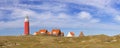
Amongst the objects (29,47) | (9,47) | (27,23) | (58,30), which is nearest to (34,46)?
(29,47)

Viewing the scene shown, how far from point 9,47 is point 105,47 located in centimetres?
3271

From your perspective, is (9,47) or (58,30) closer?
(9,47)

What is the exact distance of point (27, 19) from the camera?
497ft

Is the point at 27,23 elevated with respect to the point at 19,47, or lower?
elevated

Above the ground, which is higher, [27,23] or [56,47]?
[27,23]

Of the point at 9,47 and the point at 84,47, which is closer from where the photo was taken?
the point at 84,47

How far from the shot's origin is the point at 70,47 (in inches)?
3137

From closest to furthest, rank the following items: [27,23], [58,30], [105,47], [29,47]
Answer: [105,47], [29,47], [27,23], [58,30]

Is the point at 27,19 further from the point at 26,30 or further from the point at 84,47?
the point at 84,47

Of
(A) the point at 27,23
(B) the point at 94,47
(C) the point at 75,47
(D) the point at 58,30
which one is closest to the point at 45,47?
(C) the point at 75,47

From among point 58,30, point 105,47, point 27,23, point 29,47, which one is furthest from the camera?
point 58,30

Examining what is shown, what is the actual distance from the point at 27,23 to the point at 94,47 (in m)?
79.4

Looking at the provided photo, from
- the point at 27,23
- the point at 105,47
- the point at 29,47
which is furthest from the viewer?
the point at 27,23

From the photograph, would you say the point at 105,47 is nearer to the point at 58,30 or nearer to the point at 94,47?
the point at 94,47
